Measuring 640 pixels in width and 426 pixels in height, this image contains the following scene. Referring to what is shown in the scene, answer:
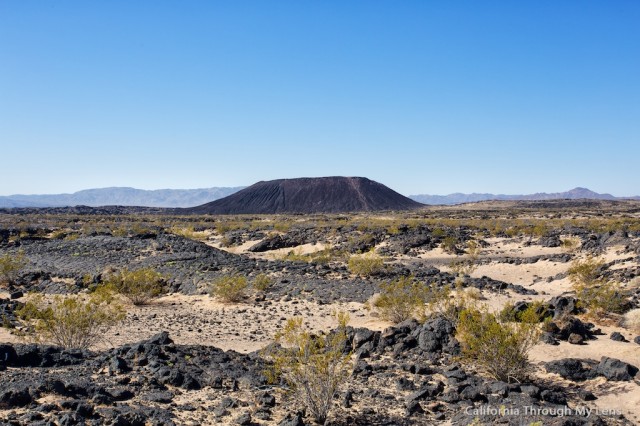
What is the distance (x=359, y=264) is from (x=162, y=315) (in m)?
8.73

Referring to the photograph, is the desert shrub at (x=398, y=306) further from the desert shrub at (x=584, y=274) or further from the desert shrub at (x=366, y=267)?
the desert shrub at (x=584, y=274)

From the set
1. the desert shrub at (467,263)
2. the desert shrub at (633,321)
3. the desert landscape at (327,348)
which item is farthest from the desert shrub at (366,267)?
the desert shrub at (633,321)

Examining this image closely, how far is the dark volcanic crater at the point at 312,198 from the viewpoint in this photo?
129875 mm

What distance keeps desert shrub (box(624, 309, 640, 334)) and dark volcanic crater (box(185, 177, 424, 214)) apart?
11382cm

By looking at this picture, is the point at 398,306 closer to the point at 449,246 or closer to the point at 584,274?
the point at 584,274

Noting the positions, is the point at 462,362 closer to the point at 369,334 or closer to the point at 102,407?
the point at 369,334

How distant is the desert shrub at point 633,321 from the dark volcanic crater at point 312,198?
373ft

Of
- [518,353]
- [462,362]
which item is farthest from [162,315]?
[518,353]

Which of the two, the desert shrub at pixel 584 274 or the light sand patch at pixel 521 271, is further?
the light sand patch at pixel 521 271

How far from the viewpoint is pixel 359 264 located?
64.2 feet

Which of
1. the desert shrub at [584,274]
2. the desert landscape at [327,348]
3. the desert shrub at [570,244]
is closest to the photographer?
the desert landscape at [327,348]

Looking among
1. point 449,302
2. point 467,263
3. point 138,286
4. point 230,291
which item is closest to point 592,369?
point 449,302

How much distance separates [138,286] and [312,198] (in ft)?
403

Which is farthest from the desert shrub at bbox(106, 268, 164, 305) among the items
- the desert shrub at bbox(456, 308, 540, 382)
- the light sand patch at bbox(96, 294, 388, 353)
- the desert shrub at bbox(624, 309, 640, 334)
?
the desert shrub at bbox(624, 309, 640, 334)
